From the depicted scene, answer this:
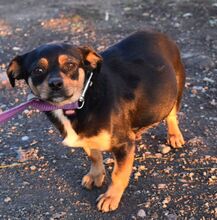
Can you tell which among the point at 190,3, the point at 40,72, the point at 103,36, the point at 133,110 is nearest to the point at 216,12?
the point at 190,3

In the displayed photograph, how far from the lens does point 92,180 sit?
4723mm

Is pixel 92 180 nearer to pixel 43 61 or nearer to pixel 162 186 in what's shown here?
pixel 162 186

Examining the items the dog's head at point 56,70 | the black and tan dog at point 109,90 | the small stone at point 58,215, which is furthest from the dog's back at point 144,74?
the small stone at point 58,215

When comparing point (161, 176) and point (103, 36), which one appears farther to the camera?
point (103, 36)

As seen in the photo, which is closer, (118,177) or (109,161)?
(118,177)

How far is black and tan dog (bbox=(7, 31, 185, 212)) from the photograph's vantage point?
3771 millimetres

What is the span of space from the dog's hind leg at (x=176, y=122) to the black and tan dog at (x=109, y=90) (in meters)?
0.02

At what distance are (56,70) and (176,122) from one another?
2.03 metres

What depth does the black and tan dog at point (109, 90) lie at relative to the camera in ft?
12.4

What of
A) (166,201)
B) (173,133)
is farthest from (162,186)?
(173,133)

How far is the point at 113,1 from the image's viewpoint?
34.3ft

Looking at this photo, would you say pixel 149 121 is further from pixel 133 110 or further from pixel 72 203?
pixel 72 203

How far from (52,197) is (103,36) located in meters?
4.42

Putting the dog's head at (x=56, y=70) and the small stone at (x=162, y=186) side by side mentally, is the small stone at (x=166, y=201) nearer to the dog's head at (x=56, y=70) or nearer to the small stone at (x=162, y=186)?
the small stone at (x=162, y=186)
